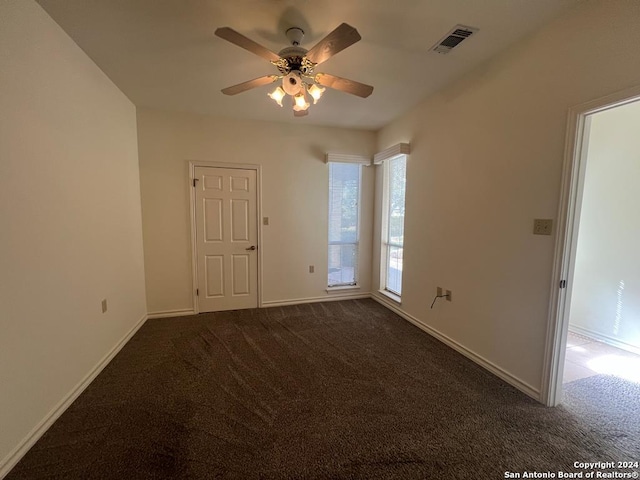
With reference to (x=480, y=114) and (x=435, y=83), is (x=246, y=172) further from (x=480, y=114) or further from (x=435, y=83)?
(x=480, y=114)

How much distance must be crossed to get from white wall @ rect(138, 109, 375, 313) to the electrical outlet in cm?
241

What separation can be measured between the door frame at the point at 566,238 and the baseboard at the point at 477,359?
103mm

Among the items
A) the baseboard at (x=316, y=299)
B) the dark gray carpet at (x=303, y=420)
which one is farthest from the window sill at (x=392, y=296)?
the dark gray carpet at (x=303, y=420)

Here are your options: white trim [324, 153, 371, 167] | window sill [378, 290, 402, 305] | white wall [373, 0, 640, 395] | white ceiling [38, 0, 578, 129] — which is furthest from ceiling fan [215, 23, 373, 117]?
window sill [378, 290, 402, 305]

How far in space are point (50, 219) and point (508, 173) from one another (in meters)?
3.32

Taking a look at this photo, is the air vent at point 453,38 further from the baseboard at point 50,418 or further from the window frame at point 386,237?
the baseboard at point 50,418

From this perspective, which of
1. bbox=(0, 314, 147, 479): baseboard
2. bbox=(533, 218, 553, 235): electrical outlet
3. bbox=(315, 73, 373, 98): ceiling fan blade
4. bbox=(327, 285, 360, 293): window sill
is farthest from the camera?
bbox=(327, 285, 360, 293): window sill

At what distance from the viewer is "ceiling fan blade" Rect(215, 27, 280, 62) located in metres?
1.47

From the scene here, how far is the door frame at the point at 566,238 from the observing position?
5.51 feet

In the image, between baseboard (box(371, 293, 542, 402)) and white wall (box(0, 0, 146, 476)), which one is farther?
baseboard (box(371, 293, 542, 402))

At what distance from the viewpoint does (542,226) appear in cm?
189

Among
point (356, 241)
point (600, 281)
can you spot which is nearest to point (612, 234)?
point (600, 281)

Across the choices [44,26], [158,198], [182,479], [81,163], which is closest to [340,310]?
[182,479]

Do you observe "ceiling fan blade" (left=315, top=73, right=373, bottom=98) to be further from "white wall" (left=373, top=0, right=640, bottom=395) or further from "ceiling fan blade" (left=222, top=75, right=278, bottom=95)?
"white wall" (left=373, top=0, right=640, bottom=395)
